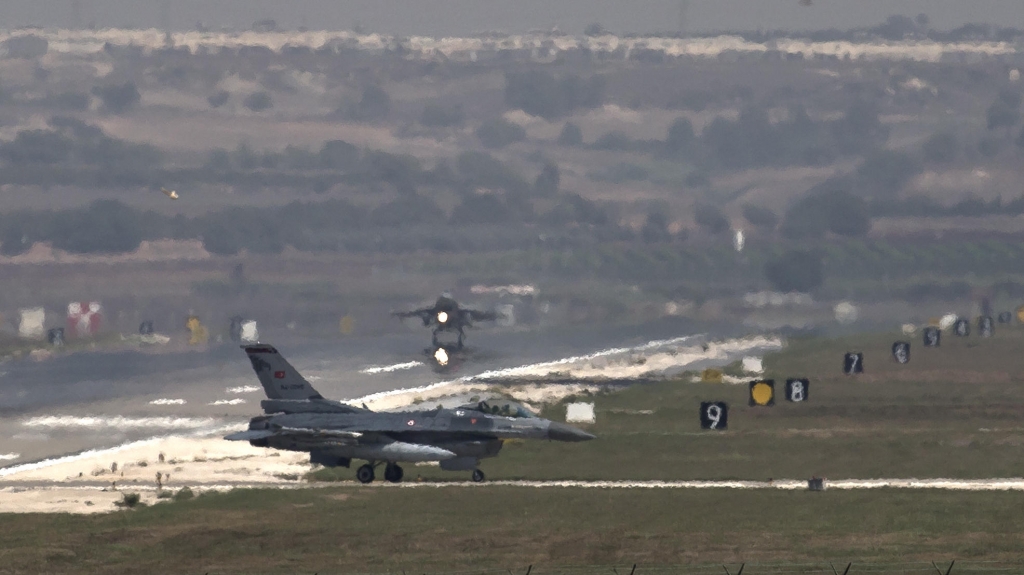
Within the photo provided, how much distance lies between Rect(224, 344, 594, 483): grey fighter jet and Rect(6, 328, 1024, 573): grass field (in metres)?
1.49

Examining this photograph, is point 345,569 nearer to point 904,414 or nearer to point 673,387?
point 904,414

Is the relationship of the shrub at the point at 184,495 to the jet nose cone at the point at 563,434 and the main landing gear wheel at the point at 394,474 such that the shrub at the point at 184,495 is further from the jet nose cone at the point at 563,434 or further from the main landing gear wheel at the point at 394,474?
the jet nose cone at the point at 563,434

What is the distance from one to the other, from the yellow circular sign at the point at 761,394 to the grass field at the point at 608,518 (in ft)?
26.0

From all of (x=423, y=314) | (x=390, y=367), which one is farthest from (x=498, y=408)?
(x=423, y=314)

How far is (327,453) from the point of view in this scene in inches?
2709

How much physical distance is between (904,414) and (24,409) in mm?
47392

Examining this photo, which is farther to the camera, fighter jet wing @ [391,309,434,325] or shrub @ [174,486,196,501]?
fighter jet wing @ [391,309,434,325]

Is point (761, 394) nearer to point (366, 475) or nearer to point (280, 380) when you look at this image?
point (280, 380)

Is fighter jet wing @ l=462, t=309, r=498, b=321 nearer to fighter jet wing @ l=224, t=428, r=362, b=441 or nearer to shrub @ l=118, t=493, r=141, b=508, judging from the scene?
fighter jet wing @ l=224, t=428, r=362, b=441

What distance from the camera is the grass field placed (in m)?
51.2

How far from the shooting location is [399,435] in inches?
2689

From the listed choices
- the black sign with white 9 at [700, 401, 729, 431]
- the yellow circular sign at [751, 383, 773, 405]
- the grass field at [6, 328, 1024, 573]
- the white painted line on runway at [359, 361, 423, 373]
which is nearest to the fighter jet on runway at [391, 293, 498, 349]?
the white painted line on runway at [359, 361, 423, 373]

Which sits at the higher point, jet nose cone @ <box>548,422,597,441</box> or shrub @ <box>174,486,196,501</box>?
jet nose cone @ <box>548,422,597,441</box>

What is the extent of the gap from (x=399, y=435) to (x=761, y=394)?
35.8 m
